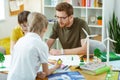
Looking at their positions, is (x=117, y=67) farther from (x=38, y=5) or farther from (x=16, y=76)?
(x=38, y=5)

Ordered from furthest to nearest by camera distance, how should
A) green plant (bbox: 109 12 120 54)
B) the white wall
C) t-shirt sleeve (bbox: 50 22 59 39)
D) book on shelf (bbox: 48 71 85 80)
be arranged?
the white wall → green plant (bbox: 109 12 120 54) → t-shirt sleeve (bbox: 50 22 59 39) → book on shelf (bbox: 48 71 85 80)

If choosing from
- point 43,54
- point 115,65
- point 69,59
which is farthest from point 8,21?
point 43,54

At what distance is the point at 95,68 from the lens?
211cm

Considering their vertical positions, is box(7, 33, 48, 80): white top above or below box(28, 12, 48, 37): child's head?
below

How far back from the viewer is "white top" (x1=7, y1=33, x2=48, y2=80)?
1.80m

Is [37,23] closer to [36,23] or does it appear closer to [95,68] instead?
[36,23]

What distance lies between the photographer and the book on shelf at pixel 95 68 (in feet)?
6.76

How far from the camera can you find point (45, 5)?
5.17 metres

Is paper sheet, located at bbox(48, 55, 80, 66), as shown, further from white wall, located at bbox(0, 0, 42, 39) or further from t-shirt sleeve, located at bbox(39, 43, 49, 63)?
white wall, located at bbox(0, 0, 42, 39)

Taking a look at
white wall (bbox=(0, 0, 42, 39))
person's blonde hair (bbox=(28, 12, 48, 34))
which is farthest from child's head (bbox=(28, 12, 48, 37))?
white wall (bbox=(0, 0, 42, 39))

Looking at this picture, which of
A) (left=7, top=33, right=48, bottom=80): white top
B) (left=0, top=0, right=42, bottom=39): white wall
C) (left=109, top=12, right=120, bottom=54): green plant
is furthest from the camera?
(left=0, top=0, right=42, bottom=39): white wall

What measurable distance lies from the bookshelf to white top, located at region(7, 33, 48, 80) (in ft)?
9.37

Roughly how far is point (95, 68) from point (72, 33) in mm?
1109

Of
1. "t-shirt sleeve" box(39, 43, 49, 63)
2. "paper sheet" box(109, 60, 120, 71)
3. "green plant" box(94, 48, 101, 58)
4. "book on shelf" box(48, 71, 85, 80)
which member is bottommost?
"book on shelf" box(48, 71, 85, 80)
